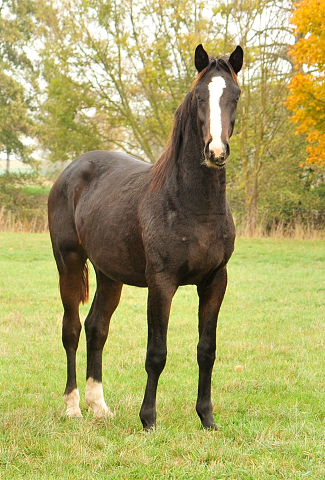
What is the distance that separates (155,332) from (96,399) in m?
1.07

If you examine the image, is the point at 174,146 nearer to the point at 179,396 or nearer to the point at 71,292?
the point at 71,292

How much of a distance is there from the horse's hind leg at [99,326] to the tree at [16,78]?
2663 cm

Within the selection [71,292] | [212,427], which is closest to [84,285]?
[71,292]

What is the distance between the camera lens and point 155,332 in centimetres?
383

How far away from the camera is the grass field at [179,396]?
11.0ft

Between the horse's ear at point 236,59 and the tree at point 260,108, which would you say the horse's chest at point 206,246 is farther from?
the tree at point 260,108

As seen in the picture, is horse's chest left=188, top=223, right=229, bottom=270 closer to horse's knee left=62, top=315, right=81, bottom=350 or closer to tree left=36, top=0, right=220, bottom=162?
horse's knee left=62, top=315, right=81, bottom=350

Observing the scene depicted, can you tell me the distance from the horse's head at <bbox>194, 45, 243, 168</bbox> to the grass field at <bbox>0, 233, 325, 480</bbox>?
1.78 meters

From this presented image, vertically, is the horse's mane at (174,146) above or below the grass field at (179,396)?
above

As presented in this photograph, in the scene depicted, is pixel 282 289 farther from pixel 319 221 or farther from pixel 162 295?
pixel 319 221

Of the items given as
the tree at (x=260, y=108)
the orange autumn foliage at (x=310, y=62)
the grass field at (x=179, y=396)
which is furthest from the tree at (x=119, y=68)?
the grass field at (x=179, y=396)

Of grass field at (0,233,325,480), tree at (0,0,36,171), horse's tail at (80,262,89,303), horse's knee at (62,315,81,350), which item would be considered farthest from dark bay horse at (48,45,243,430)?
tree at (0,0,36,171)

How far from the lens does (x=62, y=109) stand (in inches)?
967

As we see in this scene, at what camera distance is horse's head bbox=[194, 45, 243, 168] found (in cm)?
333
